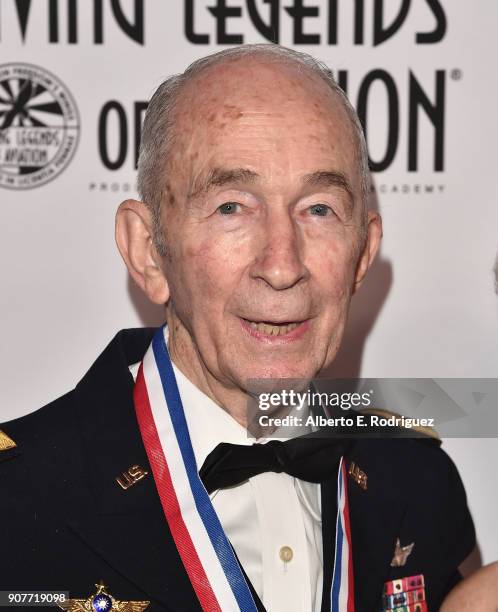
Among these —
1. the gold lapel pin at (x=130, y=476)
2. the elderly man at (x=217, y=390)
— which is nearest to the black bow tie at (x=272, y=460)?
the elderly man at (x=217, y=390)

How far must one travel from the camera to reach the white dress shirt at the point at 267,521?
157 cm

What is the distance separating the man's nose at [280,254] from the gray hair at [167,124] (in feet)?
0.69

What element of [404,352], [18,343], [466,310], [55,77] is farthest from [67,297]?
[466,310]

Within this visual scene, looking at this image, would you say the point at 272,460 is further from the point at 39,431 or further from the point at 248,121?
the point at 248,121

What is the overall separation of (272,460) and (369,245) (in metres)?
0.49

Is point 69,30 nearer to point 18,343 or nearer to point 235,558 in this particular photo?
point 18,343

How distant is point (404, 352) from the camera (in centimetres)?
236

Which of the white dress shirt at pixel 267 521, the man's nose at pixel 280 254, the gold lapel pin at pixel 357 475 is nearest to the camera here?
the man's nose at pixel 280 254

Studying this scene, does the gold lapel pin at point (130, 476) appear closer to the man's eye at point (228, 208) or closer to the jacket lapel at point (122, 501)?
the jacket lapel at point (122, 501)

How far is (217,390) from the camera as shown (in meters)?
1.68

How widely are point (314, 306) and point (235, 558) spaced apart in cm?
45

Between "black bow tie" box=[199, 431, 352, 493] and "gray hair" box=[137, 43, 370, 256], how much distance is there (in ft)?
1.26

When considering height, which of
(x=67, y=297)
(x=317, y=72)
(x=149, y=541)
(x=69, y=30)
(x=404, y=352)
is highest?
(x=69, y=30)

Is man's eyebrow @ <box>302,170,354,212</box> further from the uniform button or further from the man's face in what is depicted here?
the uniform button
